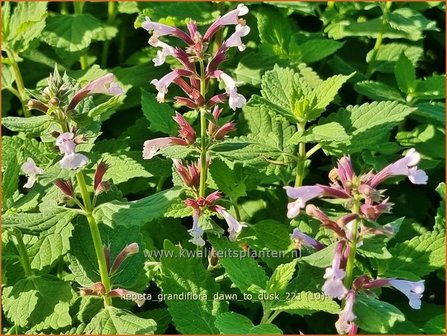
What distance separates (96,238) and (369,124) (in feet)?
3.88

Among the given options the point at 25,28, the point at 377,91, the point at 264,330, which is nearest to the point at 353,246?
the point at 264,330

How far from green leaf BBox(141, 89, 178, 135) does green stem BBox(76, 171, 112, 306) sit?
2.50ft

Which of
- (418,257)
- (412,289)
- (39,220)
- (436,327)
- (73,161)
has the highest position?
(73,161)

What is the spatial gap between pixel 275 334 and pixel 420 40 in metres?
2.10

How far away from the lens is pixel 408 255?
2553 millimetres

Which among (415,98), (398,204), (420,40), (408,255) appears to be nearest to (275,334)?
(408,255)

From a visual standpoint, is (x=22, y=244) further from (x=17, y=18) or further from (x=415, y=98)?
(x=415, y=98)

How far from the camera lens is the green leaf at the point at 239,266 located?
2311mm

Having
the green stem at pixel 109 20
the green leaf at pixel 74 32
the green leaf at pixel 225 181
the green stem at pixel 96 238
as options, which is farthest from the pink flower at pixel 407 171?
the green stem at pixel 109 20

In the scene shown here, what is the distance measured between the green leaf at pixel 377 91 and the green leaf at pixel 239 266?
1.09 meters

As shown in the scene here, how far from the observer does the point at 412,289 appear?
2.15 metres

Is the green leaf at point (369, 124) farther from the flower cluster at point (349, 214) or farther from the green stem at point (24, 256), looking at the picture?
the green stem at point (24, 256)

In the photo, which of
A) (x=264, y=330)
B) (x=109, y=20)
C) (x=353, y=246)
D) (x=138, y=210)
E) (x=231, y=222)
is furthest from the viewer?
(x=109, y=20)

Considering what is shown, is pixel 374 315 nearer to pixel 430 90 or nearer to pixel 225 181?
pixel 225 181
